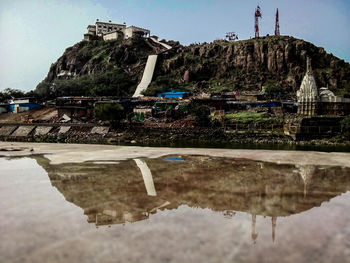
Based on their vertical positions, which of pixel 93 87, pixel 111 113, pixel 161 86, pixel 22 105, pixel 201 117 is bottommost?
pixel 201 117

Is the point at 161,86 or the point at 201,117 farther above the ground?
the point at 161,86

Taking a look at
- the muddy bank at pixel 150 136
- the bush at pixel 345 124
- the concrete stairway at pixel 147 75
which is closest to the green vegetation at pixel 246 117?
the muddy bank at pixel 150 136

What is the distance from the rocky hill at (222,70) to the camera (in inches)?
2655

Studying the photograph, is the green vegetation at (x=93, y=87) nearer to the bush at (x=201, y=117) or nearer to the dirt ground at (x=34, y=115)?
the dirt ground at (x=34, y=115)

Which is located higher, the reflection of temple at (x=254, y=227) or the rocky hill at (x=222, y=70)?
the rocky hill at (x=222, y=70)

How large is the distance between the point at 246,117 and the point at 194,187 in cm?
3280

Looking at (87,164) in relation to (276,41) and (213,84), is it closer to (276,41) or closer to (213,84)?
(213,84)

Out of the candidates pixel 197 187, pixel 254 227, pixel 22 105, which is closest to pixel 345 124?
pixel 197 187

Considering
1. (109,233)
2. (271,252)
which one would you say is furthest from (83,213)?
(271,252)

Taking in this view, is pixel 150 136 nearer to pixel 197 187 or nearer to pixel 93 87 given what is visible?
pixel 197 187

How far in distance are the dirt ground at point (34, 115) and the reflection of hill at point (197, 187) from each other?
41569mm

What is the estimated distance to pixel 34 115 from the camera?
5816 centimetres

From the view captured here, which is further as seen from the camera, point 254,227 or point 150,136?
point 150,136

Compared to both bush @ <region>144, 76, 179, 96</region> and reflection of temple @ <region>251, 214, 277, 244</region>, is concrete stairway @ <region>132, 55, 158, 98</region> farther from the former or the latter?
reflection of temple @ <region>251, 214, 277, 244</region>
